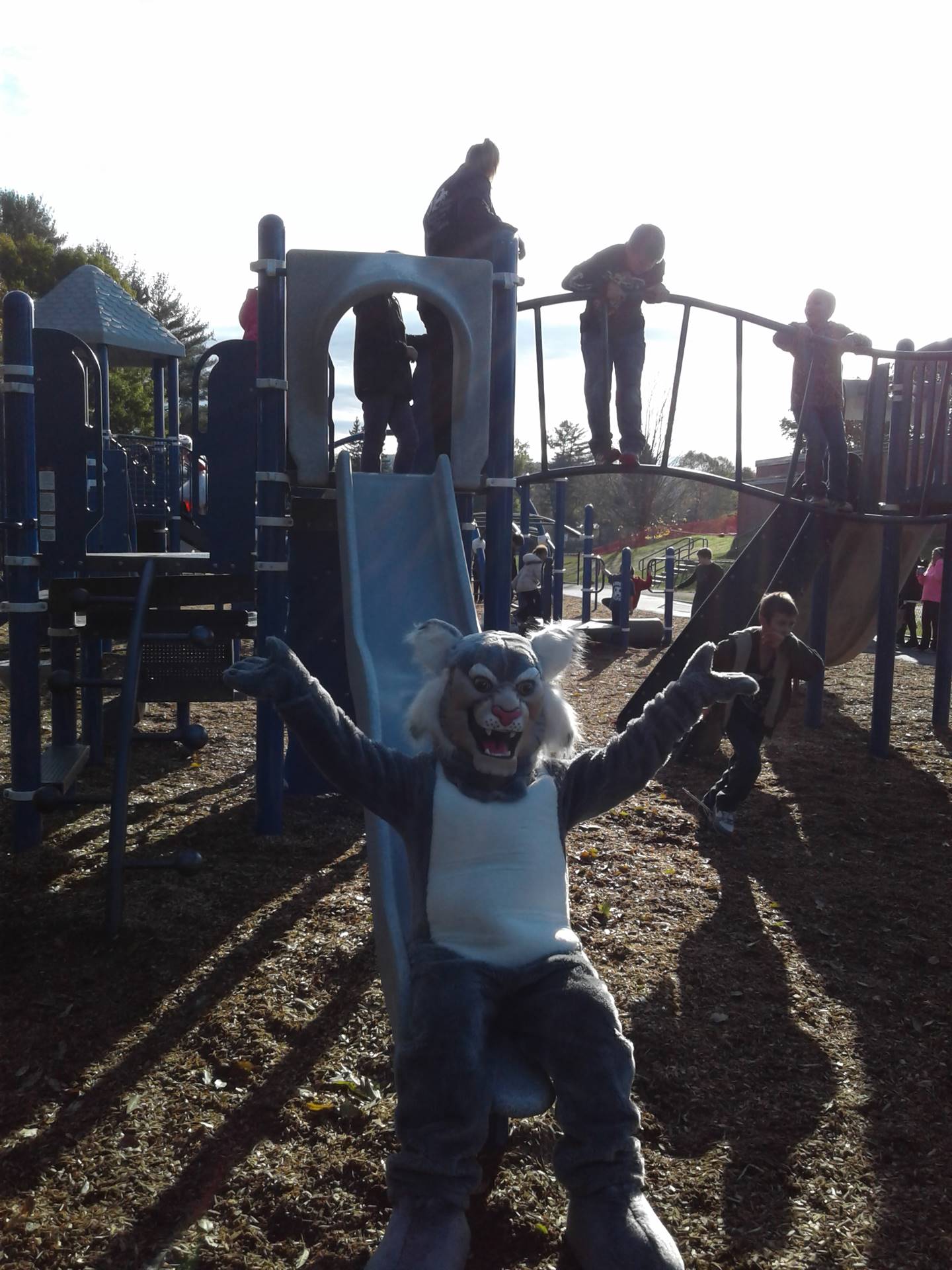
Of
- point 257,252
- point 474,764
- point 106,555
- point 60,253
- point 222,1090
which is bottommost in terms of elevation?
point 222,1090

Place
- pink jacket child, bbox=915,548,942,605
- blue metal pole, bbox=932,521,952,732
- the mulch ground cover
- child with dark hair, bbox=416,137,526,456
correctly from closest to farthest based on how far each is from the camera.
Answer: the mulch ground cover, child with dark hair, bbox=416,137,526,456, blue metal pole, bbox=932,521,952,732, pink jacket child, bbox=915,548,942,605

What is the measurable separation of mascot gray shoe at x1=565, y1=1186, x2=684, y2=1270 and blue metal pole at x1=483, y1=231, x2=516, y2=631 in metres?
2.93

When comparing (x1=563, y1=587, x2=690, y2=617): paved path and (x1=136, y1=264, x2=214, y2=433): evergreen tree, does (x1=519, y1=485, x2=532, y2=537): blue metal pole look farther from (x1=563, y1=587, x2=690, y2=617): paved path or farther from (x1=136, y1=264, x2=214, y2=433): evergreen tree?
(x1=136, y1=264, x2=214, y2=433): evergreen tree

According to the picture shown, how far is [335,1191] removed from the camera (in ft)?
9.12

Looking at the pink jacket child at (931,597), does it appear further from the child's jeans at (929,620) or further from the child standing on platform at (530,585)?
the child standing on platform at (530,585)

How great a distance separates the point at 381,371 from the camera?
20.2ft

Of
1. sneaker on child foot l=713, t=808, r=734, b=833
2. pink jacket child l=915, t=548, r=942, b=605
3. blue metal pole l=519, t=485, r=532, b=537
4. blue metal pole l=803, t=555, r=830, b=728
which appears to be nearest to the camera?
sneaker on child foot l=713, t=808, r=734, b=833

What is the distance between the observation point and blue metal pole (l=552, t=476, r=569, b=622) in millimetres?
15820

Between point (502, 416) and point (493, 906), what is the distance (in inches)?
120

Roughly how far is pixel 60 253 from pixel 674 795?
127 feet

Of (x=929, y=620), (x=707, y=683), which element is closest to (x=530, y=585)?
(x=929, y=620)

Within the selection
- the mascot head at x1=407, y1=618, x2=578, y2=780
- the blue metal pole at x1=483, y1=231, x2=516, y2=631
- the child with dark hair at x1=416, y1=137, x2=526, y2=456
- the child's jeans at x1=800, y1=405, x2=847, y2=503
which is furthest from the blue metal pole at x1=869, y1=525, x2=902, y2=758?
the mascot head at x1=407, y1=618, x2=578, y2=780

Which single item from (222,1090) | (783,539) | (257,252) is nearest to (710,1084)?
(222,1090)

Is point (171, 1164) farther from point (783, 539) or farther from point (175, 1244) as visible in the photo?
point (783, 539)
